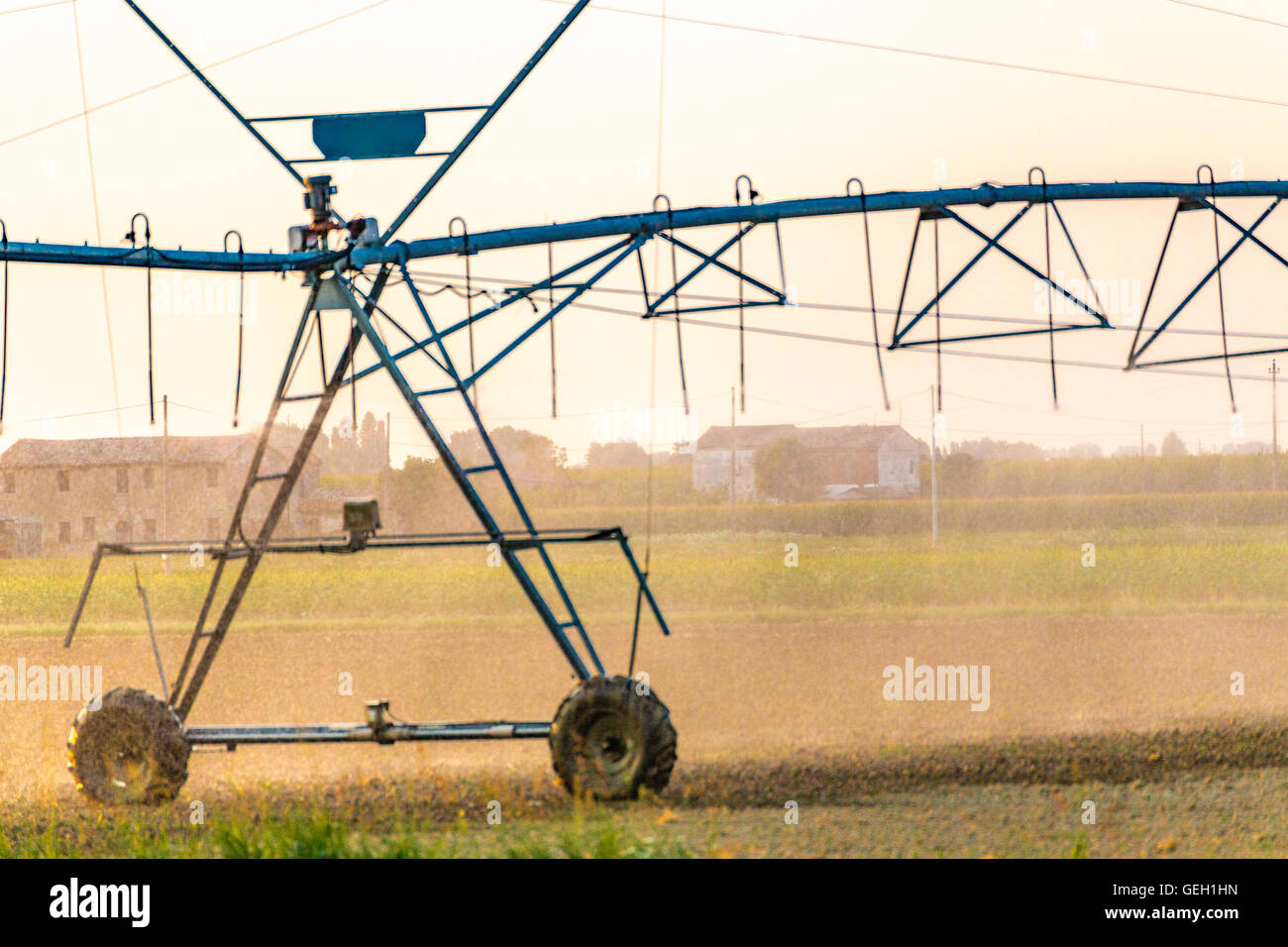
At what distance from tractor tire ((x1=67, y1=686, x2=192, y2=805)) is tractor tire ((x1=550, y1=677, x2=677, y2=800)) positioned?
3.63m

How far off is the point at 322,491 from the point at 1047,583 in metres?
28.8

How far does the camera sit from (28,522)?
188ft

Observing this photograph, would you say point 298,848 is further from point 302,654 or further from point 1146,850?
point 302,654

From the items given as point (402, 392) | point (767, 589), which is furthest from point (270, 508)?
point (767, 589)

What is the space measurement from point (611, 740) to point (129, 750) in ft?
15.1

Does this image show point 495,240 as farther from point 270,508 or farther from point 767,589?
point 767,589

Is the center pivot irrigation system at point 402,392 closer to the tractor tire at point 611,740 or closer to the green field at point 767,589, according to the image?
the tractor tire at point 611,740

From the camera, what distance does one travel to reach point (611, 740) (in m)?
12.1

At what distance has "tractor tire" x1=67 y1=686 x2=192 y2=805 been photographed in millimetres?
12641

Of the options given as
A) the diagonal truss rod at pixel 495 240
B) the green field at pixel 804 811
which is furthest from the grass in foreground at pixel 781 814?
the diagonal truss rod at pixel 495 240

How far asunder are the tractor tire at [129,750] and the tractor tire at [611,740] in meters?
3.63

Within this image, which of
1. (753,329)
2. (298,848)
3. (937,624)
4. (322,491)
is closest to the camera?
(298,848)
